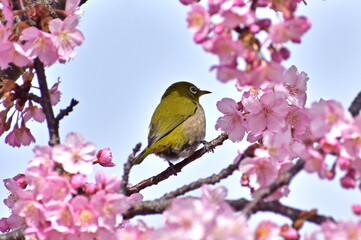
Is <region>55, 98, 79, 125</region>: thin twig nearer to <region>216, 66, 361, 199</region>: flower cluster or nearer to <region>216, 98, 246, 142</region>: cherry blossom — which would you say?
<region>216, 66, 361, 199</region>: flower cluster

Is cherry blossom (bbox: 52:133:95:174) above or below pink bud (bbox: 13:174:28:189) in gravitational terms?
below

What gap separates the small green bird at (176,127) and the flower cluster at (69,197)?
3.49 m

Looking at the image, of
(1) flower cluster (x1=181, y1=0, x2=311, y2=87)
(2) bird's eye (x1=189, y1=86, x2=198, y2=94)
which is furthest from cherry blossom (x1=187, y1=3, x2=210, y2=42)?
(2) bird's eye (x1=189, y1=86, x2=198, y2=94)

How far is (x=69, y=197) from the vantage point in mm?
3871

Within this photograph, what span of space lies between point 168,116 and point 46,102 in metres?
4.31

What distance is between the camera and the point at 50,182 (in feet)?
12.6

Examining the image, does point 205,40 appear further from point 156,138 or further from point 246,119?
point 156,138

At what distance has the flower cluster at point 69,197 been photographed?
3871mm

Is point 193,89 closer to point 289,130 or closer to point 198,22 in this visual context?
point 289,130

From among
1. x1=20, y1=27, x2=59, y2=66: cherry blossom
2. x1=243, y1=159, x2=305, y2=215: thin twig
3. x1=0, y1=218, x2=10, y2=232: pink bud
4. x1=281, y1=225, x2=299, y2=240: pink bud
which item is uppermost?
x1=20, y1=27, x2=59, y2=66: cherry blossom

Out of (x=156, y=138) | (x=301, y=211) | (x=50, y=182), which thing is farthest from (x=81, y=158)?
(x=156, y=138)

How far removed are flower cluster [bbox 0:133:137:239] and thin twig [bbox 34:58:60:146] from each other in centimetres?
35

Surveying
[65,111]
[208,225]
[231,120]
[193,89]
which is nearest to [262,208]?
[208,225]

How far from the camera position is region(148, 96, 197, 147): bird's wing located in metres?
8.30
